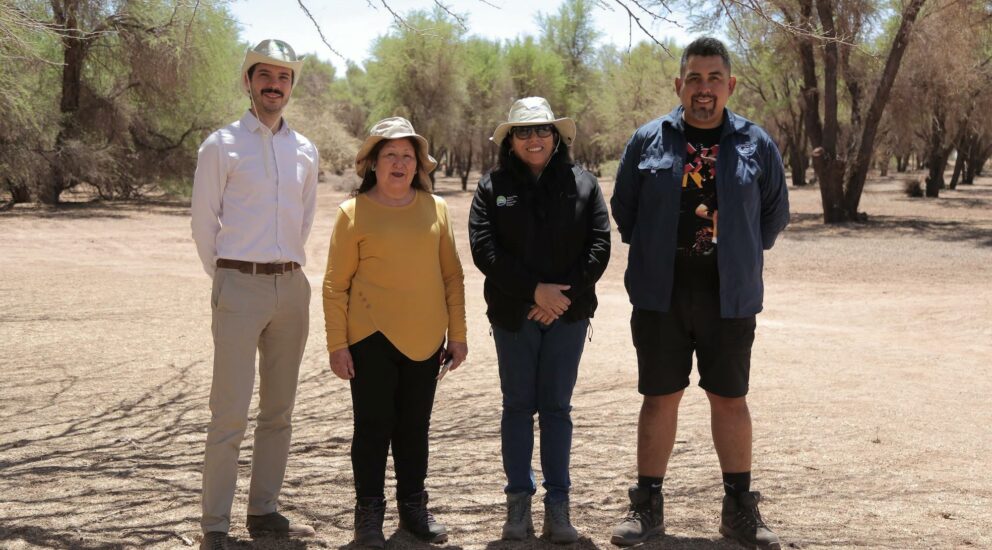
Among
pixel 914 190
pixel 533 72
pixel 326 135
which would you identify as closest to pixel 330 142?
pixel 326 135

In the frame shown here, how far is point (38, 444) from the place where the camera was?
5.27 metres

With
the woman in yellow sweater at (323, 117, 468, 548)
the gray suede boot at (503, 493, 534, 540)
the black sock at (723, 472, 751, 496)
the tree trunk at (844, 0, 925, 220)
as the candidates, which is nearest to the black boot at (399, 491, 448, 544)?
the woman in yellow sweater at (323, 117, 468, 548)

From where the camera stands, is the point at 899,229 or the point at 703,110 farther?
the point at 899,229

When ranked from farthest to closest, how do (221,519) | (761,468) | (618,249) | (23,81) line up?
(23,81), (618,249), (761,468), (221,519)

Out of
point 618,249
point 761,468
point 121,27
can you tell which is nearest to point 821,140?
point 618,249

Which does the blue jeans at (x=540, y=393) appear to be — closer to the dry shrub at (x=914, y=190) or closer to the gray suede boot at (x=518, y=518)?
the gray suede boot at (x=518, y=518)

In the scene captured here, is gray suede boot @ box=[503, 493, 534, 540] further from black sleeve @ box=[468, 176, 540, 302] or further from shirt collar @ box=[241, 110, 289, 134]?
shirt collar @ box=[241, 110, 289, 134]

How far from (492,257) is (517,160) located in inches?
16.7

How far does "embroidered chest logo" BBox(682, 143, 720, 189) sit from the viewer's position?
3.79m

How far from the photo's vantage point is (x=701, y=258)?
3779 mm

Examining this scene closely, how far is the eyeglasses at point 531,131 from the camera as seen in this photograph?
385 centimetres

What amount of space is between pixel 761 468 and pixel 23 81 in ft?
72.8

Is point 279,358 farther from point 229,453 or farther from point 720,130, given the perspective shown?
point 720,130

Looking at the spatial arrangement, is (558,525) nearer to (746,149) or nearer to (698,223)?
(698,223)
